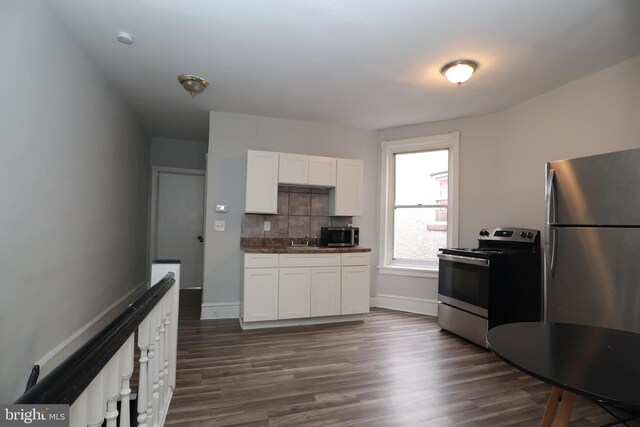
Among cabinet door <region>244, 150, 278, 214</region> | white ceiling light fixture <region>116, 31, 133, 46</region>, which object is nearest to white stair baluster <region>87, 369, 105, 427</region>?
white ceiling light fixture <region>116, 31, 133, 46</region>

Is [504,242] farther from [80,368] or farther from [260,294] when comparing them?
[80,368]

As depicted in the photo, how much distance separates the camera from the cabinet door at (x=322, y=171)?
13.1ft

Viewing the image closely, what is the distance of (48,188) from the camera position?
215 cm

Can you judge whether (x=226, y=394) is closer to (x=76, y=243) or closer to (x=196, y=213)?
(x=76, y=243)

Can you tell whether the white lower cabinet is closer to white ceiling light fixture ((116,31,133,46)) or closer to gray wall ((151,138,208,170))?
white ceiling light fixture ((116,31,133,46))

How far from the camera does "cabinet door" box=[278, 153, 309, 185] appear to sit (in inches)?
153

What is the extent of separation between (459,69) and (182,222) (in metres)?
4.81

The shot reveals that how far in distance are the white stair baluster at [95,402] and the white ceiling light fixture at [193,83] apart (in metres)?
2.91

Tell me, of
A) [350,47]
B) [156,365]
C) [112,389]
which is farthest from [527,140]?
[112,389]

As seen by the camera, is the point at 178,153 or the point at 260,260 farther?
the point at 178,153

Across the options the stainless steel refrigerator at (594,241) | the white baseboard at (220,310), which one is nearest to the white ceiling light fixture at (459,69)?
the stainless steel refrigerator at (594,241)

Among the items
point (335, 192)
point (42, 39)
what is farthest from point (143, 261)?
point (42, 39)

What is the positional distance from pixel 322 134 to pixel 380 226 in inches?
62.4

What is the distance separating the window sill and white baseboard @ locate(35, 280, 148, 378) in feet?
11.2
